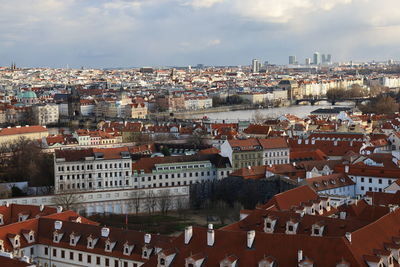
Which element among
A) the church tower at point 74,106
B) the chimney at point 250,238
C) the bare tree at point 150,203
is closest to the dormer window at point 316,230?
the chimney at point 250,238

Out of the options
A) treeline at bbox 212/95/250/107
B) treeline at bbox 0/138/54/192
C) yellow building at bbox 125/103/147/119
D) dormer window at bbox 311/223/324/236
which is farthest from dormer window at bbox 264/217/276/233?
treeline at bbox 212/95/250/107

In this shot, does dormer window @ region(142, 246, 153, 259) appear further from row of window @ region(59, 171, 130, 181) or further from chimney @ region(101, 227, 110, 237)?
row of window @ region(59, 171, 130, 181)

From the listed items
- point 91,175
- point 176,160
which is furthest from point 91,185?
point 176,160

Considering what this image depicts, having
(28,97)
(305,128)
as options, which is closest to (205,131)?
(305,128)

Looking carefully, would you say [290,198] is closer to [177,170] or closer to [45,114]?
[177,170]

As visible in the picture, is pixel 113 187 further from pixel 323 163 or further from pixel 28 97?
pixel 28 97

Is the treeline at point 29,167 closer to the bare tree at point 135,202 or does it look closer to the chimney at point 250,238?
the bare tree at point 135,202
